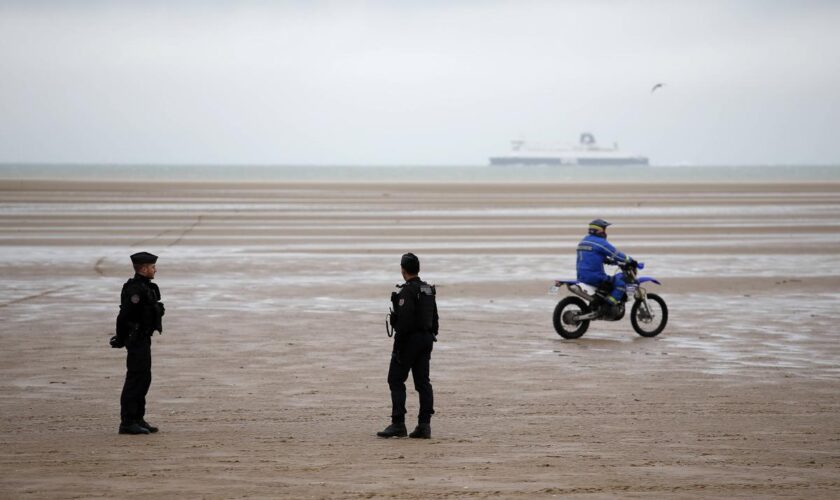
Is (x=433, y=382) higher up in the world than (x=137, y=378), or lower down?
lower down

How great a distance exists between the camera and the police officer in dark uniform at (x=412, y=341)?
864 cm

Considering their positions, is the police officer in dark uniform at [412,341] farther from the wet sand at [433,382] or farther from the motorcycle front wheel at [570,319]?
the motorcycle front wheel at [570,319]

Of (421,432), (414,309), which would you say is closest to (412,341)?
(414,309)

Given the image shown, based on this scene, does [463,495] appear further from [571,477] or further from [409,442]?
[409,442]

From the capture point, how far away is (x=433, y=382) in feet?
36.7

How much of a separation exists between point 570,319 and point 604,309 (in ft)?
1.70

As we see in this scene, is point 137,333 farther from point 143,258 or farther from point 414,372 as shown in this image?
point 414,372

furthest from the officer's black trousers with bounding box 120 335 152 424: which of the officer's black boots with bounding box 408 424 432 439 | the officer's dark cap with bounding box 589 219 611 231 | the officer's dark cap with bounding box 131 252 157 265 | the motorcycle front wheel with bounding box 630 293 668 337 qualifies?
the motorcycle front wheel with bounding box 630 293 668 337

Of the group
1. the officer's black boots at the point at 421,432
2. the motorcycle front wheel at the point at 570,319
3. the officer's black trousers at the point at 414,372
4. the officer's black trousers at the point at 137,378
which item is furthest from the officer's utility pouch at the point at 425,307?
the motorcycle front wheel at the point at 570,319

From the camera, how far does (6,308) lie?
17.0 metres

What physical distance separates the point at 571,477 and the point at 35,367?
6.94 metres

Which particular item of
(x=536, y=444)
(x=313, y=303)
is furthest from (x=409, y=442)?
(x=313, y=303)

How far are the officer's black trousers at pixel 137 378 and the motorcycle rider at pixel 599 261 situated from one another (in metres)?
7.16

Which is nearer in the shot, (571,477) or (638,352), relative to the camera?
(571,477)
